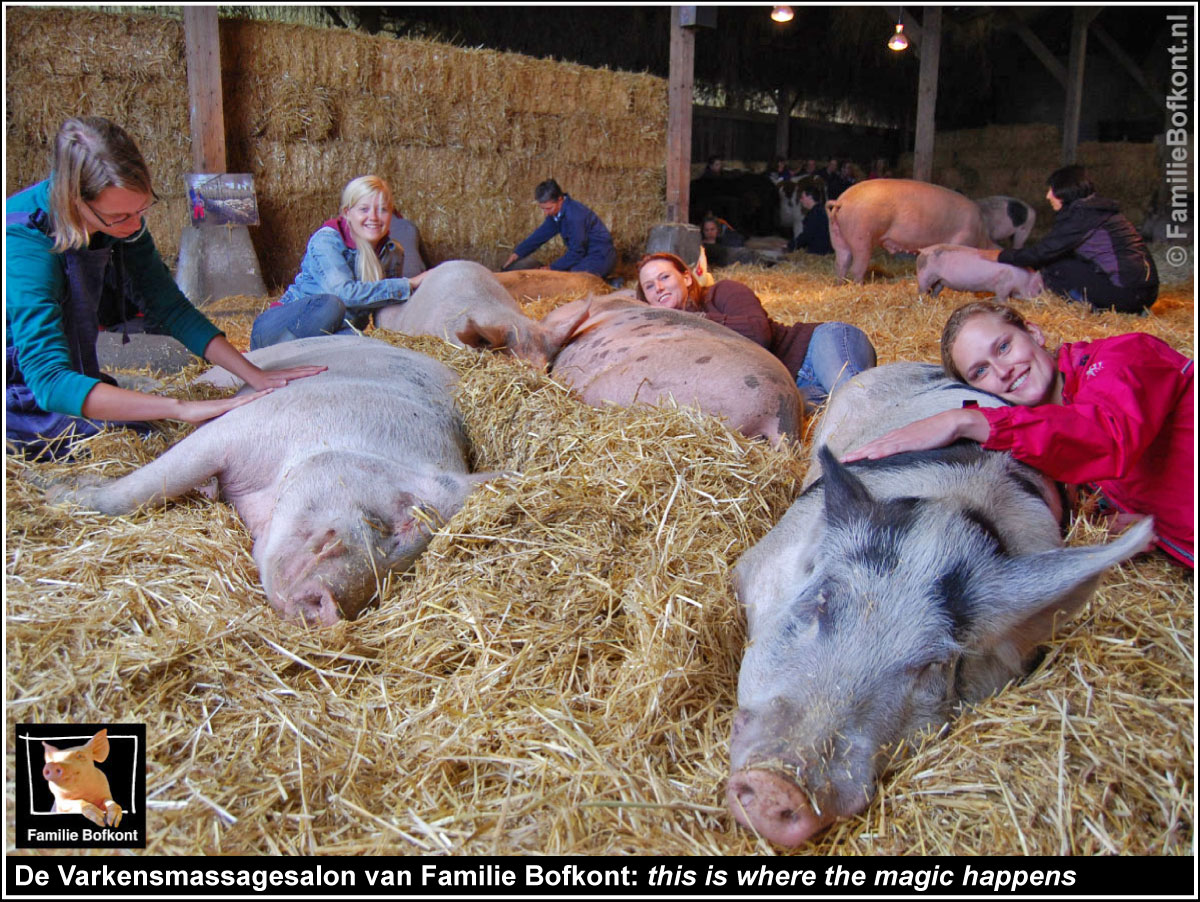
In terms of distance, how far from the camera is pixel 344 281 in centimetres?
497

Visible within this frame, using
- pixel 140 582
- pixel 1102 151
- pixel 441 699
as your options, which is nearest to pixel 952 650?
pixel 441 699

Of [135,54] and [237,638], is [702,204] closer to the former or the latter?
[135,54]

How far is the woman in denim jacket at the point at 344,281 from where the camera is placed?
4676 mm

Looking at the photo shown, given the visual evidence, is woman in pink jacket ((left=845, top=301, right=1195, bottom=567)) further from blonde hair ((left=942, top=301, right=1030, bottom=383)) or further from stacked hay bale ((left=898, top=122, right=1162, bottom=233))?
stacked hay bale ((left=898, top=122, right=1162, bottom=233))

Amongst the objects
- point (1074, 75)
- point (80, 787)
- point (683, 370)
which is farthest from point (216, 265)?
point (1074, 75)

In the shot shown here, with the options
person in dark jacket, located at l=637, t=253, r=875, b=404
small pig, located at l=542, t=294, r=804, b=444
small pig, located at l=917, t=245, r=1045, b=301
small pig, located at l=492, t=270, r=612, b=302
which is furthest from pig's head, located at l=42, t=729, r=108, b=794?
small pig, located at l=917, t=245, r=1045, b=301

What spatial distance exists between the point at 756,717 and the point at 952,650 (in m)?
0.48

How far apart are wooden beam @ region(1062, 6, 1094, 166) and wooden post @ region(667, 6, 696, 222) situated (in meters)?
6.69

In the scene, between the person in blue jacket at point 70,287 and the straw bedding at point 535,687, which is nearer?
the straw bedding at point 535,687

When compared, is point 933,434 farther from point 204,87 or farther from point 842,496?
point 204,87

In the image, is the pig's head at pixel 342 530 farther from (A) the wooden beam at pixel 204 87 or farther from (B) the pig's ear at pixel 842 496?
(A) the wooden beam at pixel 204 87

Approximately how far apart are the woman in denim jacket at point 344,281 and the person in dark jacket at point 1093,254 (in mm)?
5653

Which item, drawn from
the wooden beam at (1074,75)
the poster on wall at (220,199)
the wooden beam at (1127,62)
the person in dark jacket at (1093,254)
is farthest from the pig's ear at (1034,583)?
the wooden beam at (1127,62)

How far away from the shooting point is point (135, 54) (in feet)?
23.0
